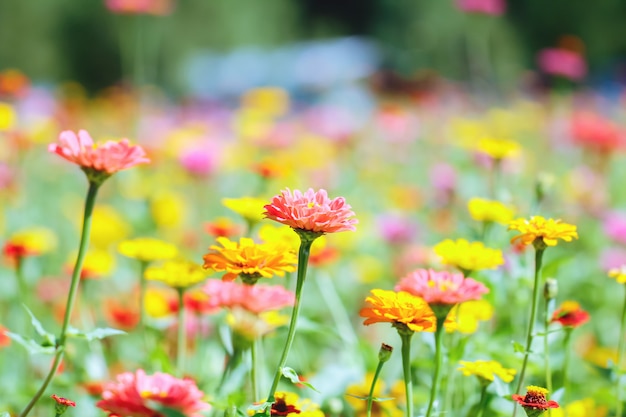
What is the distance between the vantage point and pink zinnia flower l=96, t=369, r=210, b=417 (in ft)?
1.66

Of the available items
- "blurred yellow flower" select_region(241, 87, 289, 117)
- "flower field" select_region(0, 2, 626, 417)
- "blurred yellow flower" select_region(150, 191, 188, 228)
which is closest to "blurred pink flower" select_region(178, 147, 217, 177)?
"flower field" select_region(0, 2, 626, 417)

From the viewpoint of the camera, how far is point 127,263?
5.67 ft

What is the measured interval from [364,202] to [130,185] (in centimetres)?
65

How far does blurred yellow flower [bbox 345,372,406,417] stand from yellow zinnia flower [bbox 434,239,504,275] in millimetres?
169

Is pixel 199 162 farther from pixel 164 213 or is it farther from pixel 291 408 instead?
pixel 291 408

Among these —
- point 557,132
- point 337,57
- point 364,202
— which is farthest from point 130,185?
point 337,57

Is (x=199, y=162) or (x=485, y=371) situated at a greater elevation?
(x=199, y=162)

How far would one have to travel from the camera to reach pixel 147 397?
0.53 meters

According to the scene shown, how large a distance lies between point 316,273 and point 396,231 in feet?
1.53

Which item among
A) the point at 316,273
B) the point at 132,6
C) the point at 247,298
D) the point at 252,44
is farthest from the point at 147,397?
the point at 252,44

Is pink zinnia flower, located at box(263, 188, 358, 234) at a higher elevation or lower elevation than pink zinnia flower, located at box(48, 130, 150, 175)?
lower

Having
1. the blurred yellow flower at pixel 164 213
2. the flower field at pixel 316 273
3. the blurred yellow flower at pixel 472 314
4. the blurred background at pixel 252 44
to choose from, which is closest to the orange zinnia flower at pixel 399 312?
the flower field at pixel 316 273

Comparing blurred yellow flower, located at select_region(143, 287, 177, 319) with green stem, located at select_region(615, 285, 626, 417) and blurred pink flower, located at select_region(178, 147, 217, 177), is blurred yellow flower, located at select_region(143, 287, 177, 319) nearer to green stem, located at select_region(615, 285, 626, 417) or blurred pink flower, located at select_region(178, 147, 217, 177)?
green stem, located at select_region(615, 285, 626, 417)

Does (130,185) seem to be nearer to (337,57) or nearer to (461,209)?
(461,209)
